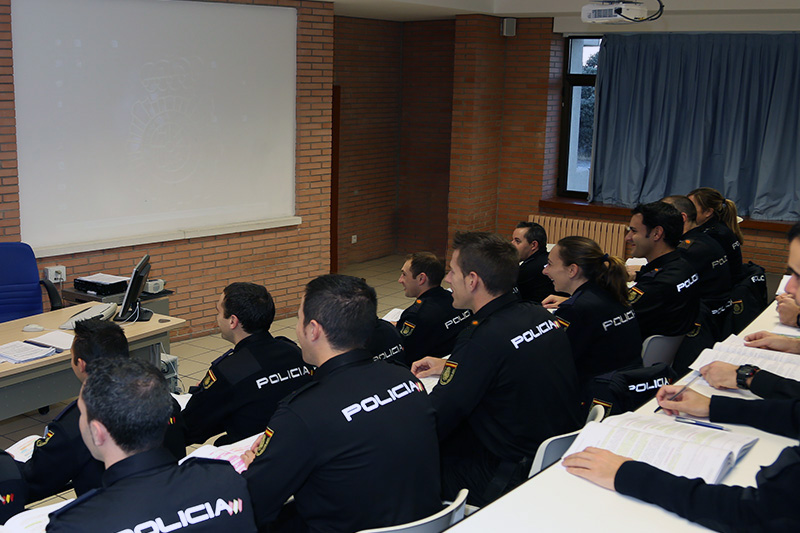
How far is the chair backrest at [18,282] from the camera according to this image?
541 cm

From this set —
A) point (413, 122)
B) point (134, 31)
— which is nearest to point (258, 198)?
point (134, 31)

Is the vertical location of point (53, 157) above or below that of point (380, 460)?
above

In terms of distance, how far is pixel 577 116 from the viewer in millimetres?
9914

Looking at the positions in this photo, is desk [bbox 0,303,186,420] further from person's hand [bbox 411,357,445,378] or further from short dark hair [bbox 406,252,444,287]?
person's hand [bbox 411,357,445,378]

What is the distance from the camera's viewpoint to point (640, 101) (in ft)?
30.5

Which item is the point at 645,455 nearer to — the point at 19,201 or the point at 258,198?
the point at 19,201

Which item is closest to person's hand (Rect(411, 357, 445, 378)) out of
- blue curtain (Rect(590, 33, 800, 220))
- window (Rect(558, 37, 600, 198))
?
blue curtain (Rect(590, 33, 800, 220))

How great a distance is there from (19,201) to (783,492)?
5579 mm

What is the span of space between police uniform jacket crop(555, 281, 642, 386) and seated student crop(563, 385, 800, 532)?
4.71 ft

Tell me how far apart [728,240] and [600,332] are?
271 cm

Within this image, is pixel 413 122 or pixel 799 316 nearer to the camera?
pixel 799 316

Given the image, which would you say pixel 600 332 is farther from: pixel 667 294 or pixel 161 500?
pixel 161 500

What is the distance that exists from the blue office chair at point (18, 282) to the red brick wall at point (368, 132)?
16.0ft

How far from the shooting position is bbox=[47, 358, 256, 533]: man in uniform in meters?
1.88
